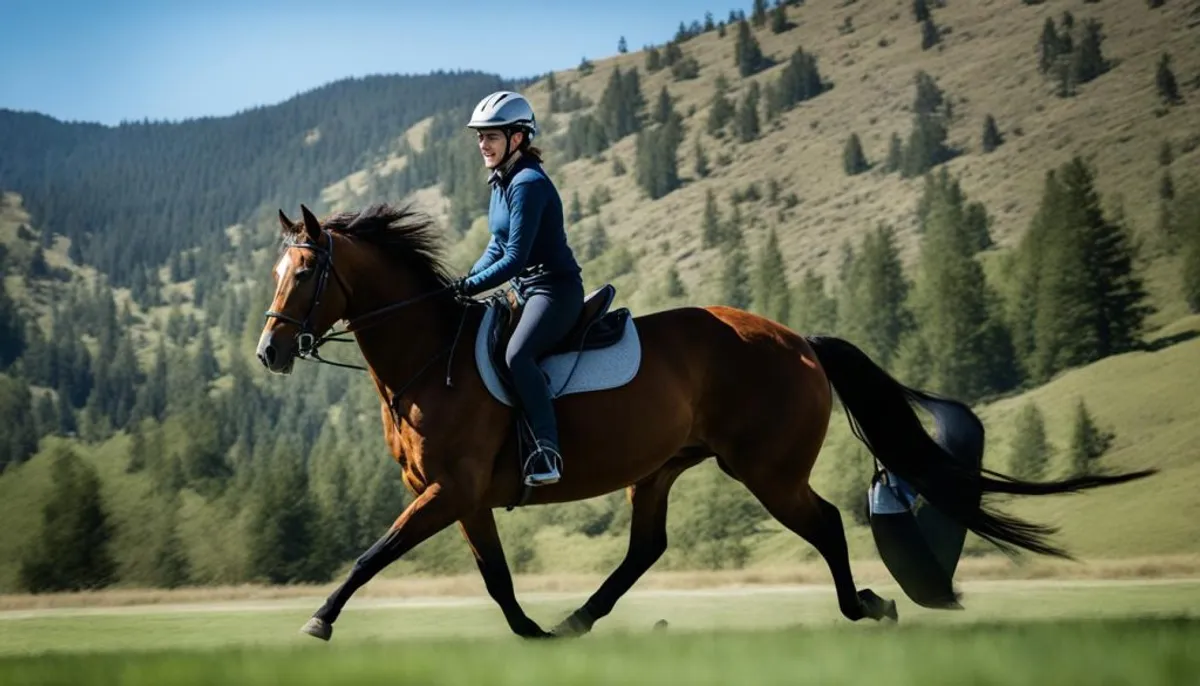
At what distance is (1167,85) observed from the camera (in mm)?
168750

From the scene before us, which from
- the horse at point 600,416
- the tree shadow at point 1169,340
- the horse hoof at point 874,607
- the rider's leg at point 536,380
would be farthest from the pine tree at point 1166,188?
the rider's leg at point 536,380

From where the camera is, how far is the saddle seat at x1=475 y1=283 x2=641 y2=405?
12367 mm

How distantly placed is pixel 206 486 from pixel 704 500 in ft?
202

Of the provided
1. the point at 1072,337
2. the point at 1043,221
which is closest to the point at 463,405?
the point at 1072,337

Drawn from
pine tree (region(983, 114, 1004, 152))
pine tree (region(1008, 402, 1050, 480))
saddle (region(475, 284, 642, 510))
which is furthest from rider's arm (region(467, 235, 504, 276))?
pine tree (region(983, 114, 1004, 152))

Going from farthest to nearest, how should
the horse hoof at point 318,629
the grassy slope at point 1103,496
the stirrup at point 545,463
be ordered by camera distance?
the grassy slope at point 1103,496 < the stirrup at point 545,463 < the horse hoof at point 318,629

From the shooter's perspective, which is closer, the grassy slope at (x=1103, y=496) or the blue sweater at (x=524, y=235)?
the blue sweater at (x=524, y=235)

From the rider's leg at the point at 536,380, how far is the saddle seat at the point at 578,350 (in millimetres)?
168

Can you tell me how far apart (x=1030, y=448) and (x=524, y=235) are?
91.9 metres

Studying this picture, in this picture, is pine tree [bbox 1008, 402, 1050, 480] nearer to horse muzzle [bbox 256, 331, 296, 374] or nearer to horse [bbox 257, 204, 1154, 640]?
horse [bbox 257, 204, 1154, 640]

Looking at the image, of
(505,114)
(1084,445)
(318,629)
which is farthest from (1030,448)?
(318,629)

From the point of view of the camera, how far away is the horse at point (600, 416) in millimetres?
11930

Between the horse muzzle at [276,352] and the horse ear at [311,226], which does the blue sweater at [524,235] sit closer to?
the horse ear at [311,226]

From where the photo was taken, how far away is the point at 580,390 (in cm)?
1267
